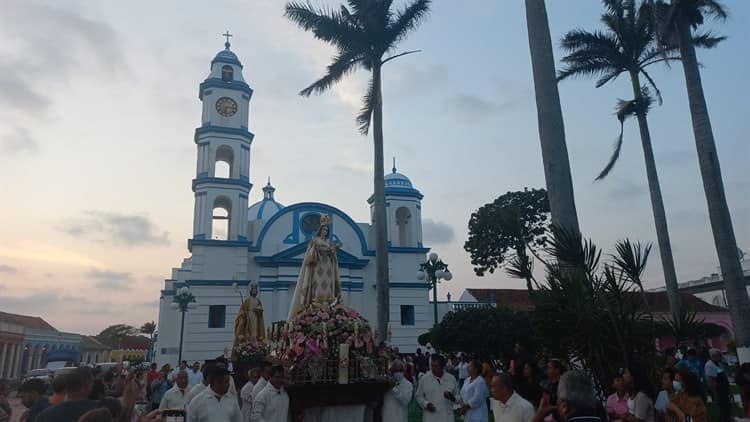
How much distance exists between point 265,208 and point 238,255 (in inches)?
380

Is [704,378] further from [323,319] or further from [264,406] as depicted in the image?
[264,406]

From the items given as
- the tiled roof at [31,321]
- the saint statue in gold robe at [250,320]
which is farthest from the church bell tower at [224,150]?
the tiled roof at [31,321]

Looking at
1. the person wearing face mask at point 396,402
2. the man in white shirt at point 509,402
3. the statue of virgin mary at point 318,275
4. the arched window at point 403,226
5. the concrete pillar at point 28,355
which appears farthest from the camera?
the concrete pillar at point 28,355

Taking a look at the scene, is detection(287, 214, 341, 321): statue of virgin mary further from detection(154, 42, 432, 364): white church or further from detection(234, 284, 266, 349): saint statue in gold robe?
detection(154, 42, 432, 364): white church

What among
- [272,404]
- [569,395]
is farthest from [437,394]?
[569,395]

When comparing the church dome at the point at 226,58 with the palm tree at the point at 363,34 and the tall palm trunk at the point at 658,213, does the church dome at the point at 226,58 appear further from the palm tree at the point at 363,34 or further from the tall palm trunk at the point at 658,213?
the tall palm trunk at the point at 658,213

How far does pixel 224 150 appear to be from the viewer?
32312mm

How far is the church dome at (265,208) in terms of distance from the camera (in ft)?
129

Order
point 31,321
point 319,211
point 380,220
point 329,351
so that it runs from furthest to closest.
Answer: point 31,321 < point 319,211 < point 380,220 < point 329,351

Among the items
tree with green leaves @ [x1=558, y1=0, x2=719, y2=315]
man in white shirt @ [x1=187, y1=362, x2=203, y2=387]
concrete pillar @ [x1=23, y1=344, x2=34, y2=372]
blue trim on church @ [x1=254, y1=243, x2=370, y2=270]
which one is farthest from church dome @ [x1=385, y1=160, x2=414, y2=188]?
concrete pillar @ [x1=23, y1=344, x2=34, y2=372]

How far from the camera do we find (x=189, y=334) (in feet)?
96.3

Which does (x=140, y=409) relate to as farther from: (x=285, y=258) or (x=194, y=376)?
(x=285, y=258)

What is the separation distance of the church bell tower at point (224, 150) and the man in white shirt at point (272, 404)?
25258mm

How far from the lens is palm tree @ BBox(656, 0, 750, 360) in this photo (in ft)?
38.6
